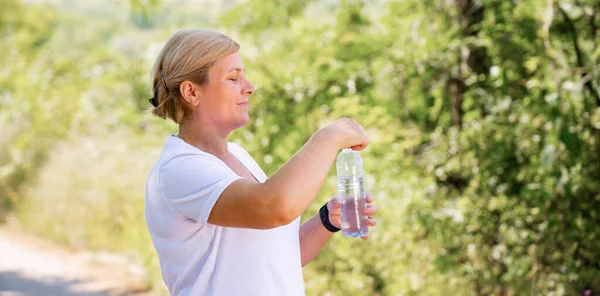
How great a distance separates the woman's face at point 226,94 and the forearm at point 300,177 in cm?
29

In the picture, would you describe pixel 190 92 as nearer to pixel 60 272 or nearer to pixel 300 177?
pixel 300 177

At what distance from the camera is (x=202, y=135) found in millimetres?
1906

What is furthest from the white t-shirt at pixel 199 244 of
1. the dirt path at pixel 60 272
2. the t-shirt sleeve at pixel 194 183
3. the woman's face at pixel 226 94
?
the dirt path at pixel 60 272

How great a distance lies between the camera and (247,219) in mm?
1618

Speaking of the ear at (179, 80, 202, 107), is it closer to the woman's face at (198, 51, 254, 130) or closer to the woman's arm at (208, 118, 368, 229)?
the woman's face at (198, 51, 254, 130)

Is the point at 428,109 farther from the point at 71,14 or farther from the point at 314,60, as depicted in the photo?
the point at 71,14

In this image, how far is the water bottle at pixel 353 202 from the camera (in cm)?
216

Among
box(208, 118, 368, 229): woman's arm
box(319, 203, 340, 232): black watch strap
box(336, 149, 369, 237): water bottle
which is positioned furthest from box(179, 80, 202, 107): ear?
box(319, 203, 340, 232): black watch strap

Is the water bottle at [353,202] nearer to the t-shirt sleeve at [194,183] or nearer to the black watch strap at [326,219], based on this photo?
the black watch strap at [326,219]

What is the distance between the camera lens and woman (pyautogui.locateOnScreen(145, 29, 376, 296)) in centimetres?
162

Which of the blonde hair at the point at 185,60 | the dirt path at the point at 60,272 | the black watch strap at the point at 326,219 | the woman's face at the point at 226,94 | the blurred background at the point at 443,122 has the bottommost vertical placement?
the dirt path at the point at 60,272

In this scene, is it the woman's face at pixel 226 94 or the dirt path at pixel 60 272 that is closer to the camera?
the woman's face at pixel 226 94

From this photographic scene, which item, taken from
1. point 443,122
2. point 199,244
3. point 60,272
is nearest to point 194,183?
point 199,244

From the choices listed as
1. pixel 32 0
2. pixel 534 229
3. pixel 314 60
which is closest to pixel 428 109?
pixel 314 60
